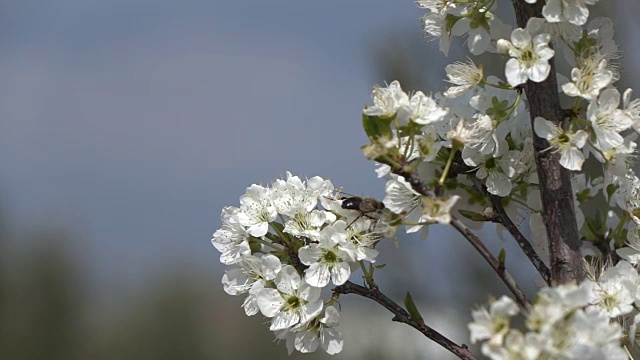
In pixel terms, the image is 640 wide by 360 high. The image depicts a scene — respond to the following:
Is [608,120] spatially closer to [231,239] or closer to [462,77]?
[462,77]

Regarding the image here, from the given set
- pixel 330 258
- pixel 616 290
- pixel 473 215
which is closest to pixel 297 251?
pixel 330 258

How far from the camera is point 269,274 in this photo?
68cm

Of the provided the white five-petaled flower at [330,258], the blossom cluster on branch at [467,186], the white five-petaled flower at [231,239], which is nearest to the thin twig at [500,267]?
the blossom cluster on branch at [467,186]

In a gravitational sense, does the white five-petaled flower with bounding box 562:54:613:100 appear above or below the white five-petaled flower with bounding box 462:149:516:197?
above

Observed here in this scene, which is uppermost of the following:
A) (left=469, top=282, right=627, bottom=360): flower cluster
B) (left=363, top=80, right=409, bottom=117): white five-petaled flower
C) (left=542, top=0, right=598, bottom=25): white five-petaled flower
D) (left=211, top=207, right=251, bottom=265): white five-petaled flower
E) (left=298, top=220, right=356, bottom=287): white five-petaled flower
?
(left=542, top=0, right=598, bottom=25): white five-petaled flower

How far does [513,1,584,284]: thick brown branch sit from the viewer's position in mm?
638

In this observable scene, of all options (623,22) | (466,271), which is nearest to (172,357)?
(466,271)

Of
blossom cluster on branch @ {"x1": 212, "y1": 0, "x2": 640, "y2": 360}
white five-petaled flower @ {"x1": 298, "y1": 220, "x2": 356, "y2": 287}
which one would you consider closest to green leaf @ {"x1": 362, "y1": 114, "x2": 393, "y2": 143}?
blossom cluster on branch @ {"x1": 212, "y1": 0, "x2": 640, "y2": 360}

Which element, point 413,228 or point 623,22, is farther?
point 623,22

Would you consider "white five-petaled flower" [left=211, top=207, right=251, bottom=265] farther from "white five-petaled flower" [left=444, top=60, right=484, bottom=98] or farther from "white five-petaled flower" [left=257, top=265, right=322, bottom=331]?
"white five-petaled flower" [left=444, top=60, right=484, bottom=98]

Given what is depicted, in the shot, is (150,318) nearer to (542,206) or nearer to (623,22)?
(623,22)

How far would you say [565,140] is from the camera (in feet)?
2.03

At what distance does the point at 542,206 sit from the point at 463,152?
0.08m

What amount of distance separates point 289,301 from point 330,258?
0.17 ft
